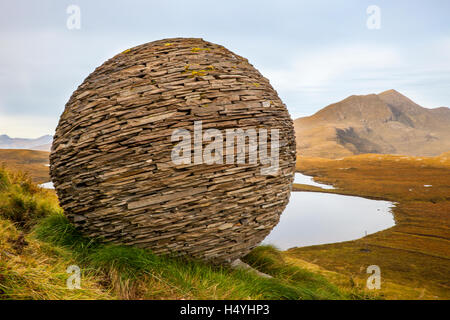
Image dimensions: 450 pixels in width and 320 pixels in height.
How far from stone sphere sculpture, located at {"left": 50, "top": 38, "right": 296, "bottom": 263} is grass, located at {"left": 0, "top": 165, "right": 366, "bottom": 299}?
0.93ft

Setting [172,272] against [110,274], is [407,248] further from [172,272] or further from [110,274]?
[110,274]

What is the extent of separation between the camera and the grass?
2.98m

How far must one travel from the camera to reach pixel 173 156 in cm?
382

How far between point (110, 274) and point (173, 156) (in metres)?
1.88

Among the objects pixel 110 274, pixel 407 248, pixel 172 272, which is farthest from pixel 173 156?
pixel 407 248

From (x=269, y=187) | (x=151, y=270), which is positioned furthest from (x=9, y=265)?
(x=269, y=187)

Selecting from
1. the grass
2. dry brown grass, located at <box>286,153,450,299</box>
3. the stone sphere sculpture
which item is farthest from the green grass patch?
dry brown grass, located at <box>286,153,450,299</box>

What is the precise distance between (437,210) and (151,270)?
487 inches

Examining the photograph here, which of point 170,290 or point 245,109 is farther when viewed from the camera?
point 245,109

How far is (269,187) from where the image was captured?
450 cm
